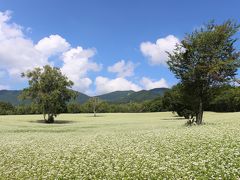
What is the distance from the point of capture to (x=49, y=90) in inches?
3413

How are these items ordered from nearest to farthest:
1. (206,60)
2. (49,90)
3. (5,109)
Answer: (206,60) → (49,90) → (5,109)

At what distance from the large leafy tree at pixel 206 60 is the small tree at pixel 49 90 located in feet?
151

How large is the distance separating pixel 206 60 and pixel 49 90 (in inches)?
2111

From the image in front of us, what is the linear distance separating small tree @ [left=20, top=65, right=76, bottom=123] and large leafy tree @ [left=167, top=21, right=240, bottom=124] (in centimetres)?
4613

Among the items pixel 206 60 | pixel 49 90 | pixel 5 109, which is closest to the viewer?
pixel 206 60

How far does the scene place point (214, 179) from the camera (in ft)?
37.7

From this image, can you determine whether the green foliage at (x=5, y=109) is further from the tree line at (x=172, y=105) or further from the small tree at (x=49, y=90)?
the small tree at (x=49, y=90)

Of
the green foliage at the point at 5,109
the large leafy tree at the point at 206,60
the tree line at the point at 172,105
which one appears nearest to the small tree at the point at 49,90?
the tree line at the point at 172,105

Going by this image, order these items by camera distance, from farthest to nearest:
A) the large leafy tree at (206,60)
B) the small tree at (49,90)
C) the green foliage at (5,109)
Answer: the green foliage at (5,109)
the small tree at (49,90)
the large leafy tree at (206,60)

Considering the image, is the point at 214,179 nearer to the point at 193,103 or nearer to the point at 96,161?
the point at 96,161

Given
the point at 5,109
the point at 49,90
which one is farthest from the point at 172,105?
the point at 5,109

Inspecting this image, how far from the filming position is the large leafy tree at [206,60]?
42.3m

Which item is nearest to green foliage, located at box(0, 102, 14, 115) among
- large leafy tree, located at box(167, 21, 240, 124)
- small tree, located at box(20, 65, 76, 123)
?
small tree, located at box(20, 65, 76, 123)

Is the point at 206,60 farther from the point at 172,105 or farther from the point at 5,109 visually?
the point at 5,109
